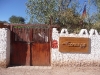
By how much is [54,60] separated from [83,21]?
709cm

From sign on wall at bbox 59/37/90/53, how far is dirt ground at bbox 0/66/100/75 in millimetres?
1008

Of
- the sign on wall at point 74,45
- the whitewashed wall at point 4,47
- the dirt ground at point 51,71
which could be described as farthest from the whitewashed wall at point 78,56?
the whitewashed wall at point 4,47

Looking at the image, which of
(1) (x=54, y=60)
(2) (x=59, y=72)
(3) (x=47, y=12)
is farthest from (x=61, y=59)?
(3) (x=47, y=12)

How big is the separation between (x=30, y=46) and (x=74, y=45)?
2542mm

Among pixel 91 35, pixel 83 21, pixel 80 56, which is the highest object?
pixel 83 21

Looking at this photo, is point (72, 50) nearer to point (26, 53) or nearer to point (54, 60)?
point (54, 60)

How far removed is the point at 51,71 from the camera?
1163 centimetres

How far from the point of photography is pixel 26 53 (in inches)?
514

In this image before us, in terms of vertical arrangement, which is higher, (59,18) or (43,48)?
(59,18)

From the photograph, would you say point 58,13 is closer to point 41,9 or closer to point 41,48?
point 41,9

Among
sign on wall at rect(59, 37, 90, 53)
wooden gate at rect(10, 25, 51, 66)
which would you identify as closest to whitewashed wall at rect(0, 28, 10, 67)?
wooden gate at rect(10, 25, 51, 66)

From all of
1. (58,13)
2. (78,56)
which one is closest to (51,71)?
(78,56)

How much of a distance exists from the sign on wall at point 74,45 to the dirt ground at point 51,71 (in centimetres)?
101

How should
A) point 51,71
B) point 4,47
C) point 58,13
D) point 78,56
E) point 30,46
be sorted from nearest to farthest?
point 51,71 < point 4,47 < point 78,56 < point 30,46 < point 58,13
